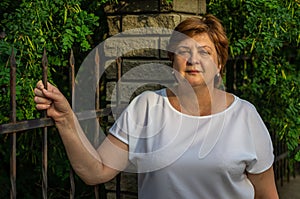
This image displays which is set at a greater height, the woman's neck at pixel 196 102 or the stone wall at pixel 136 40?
the stone wall at pixel 136 40

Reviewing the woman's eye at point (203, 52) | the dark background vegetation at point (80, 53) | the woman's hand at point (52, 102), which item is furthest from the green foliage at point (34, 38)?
the woman's eye at point (203, 52)

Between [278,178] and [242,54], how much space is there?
1.98m

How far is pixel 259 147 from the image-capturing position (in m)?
2.47

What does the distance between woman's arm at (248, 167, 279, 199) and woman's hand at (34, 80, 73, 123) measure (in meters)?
0.95

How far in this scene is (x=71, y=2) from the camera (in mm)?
2850

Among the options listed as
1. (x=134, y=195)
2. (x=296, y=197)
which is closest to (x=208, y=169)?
(x=134, y=195)

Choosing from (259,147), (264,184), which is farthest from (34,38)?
(264,184)

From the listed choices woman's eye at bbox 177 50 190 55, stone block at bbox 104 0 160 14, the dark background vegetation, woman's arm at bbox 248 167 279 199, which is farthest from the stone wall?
woman's arm at bbox 248 167 279 199

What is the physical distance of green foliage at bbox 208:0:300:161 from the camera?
3.42 meters

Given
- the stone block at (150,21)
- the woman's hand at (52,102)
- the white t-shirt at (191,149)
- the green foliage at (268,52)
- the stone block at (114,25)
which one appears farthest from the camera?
the green foliage at (268,52)

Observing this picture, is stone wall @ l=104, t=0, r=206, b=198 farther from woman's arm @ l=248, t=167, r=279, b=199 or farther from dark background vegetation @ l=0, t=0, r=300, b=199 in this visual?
woman's arm @ l=248, t=167, r=279, b=199

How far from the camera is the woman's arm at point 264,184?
8.19 ft

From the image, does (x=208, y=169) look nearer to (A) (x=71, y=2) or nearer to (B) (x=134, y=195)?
(B) (x=134, y=195)

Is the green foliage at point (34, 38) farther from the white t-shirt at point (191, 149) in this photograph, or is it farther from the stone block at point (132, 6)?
the white t-shirt at point (191, 149)
